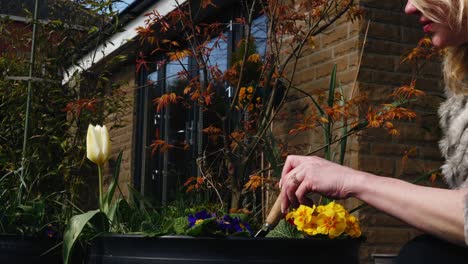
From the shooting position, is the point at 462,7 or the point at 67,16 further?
the point at 67,16

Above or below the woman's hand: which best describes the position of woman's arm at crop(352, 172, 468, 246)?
below

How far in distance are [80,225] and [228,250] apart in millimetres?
546

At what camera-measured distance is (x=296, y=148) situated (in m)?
4.02

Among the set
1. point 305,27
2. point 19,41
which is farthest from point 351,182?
point 19,41

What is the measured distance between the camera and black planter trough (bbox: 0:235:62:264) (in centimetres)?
256

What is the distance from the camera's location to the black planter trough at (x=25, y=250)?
2.56 metres

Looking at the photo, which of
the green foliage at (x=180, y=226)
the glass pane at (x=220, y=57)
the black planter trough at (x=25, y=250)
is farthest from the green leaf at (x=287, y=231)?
the glass pane at (x=220, y=57)

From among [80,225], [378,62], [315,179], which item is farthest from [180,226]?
[378,62]

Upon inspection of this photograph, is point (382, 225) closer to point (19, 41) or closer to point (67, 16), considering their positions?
point (67, 16)

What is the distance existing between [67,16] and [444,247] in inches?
168

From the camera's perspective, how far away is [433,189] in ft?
3.92

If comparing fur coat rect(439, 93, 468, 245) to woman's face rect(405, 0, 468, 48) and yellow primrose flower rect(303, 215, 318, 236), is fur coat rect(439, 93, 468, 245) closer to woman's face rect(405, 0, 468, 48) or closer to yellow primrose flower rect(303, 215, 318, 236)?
woman's face rect(405, 0, 468, 48)

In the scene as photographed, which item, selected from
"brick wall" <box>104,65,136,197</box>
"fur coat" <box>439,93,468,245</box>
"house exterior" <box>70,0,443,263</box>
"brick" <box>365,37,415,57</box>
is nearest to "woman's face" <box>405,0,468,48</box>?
"fur coat" <box>439,93,468,245</box>

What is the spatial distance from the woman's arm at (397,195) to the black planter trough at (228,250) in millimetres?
257
